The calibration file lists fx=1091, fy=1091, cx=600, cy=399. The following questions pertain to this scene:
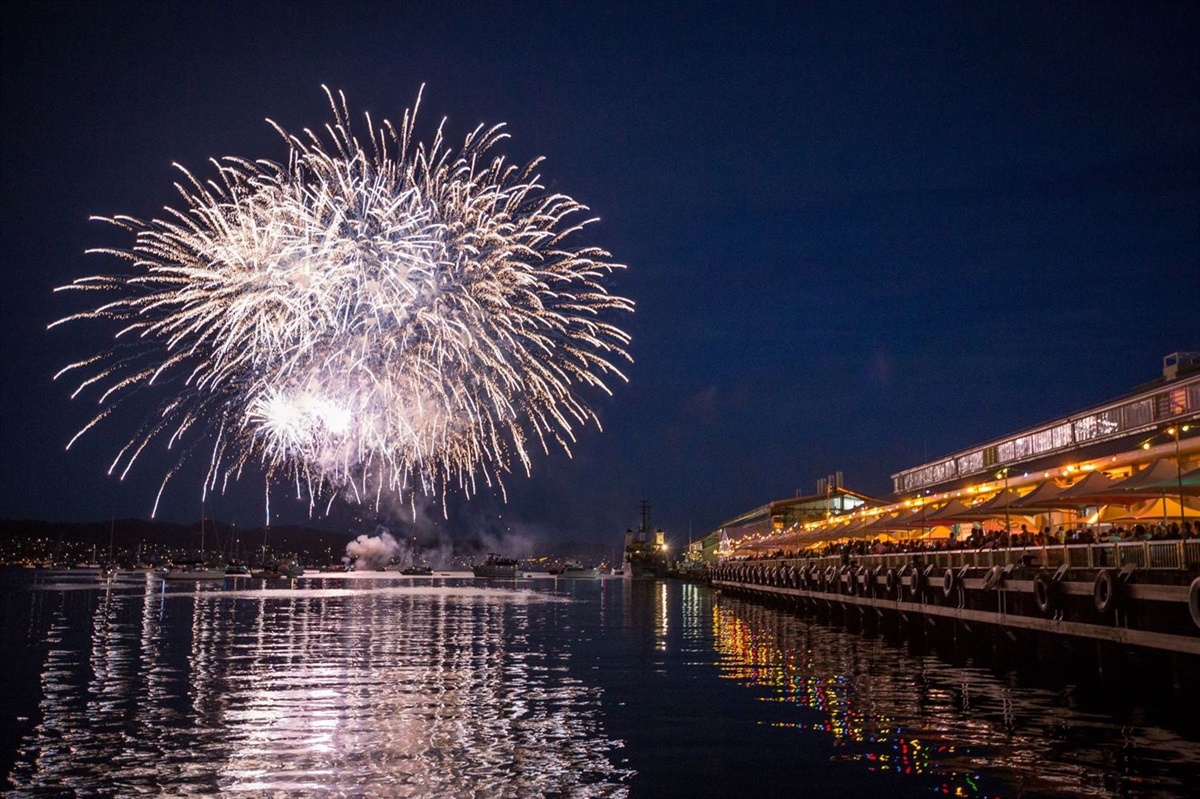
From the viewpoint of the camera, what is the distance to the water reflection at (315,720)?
48.7 feet

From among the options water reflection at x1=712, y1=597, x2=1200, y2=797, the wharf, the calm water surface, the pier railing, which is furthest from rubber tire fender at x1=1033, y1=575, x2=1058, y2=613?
water reflection at x1=712, y1=597, x2=1200, y2=797

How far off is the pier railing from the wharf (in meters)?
0.02

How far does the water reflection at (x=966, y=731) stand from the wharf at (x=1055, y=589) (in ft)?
5.89

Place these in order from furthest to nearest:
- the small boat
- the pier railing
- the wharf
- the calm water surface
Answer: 1. the small boat
2. the pier railing
3. the wharf
4. the calm water surface

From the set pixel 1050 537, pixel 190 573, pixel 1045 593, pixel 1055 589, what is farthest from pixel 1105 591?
pixel 190 573

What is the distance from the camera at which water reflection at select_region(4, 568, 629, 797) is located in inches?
584

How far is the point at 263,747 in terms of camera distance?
17172 millimetres

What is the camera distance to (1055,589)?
83.6 feet

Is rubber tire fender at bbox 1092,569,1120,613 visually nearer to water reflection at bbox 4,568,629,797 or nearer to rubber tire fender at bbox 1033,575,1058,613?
rubber tire fender at bbox 1033,575,1058,613

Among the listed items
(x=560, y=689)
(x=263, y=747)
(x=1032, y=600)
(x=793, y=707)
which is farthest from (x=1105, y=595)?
(x=263, y=747)

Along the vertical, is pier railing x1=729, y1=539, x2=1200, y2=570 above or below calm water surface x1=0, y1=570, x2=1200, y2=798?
above

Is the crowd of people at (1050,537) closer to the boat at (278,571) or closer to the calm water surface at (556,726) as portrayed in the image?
the calm water surface at (556,726)

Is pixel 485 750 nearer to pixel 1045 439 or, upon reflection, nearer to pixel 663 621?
pixel 663 621

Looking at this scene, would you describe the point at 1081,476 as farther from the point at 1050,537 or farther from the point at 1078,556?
the point at 1078,556
